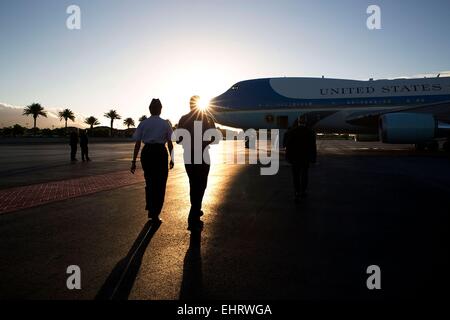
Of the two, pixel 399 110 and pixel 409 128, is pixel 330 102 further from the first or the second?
→ pixel 409 128

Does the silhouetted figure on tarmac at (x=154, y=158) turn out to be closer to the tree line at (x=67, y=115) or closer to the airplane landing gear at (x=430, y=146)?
the airplane landing gear at (x=430, y=146)

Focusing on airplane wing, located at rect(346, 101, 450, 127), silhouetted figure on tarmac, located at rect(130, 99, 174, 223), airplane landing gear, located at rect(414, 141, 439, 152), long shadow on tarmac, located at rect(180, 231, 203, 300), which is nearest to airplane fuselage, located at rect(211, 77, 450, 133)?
airplane wing, located at rect(346, 101, 450, 127)

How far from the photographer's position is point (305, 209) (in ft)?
19.0

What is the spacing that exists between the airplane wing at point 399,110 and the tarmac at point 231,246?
12.7 meters

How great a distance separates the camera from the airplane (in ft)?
64.2

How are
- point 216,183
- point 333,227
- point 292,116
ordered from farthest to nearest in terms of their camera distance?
point 292,116 < point 216,183 < point 333,227

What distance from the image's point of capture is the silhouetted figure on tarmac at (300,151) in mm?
6597

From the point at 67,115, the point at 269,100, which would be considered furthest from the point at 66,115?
the point at 269,100

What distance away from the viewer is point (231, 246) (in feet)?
12.8

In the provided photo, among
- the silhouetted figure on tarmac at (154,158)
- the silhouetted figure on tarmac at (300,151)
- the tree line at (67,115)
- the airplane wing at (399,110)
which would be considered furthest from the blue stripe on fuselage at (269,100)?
the tree line at (67,115)

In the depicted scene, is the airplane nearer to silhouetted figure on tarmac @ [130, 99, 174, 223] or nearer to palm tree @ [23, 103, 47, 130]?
silhouetted figure on tarmac @ [130, 99, 174, 223]
